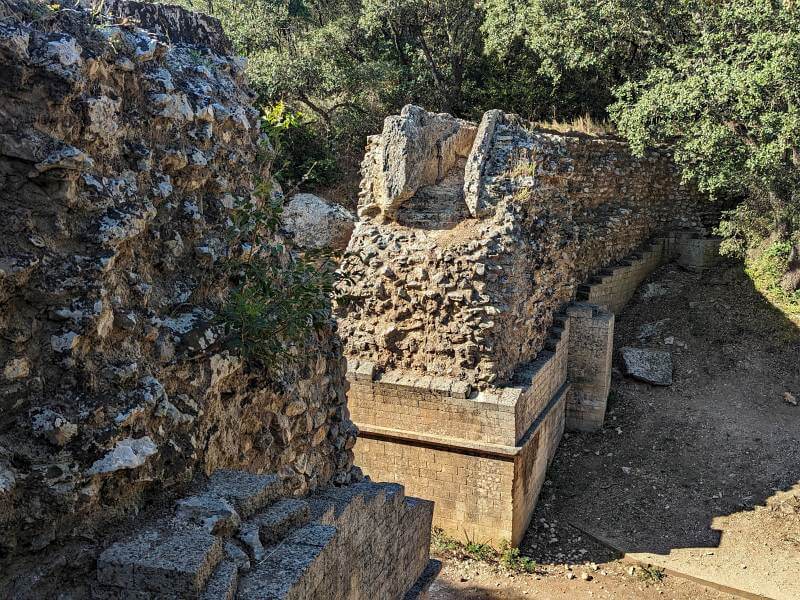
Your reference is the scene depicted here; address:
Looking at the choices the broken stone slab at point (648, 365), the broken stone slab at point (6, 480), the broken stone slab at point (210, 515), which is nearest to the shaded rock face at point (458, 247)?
the broken stone slab at point (648, 365)

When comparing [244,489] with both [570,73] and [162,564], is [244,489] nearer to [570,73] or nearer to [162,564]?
[162,564]

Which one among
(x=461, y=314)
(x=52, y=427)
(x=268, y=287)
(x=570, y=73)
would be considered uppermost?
(x=570, y=73)

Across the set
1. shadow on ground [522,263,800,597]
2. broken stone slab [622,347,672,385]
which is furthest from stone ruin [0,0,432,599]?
broken stone slab [622,347,672,385]

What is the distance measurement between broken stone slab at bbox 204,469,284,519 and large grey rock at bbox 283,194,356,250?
1036cm

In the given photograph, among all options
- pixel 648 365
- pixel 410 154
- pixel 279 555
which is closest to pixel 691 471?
pixel 648 365

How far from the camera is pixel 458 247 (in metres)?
8.27

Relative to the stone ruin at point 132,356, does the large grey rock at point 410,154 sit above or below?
above

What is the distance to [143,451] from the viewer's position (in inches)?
105

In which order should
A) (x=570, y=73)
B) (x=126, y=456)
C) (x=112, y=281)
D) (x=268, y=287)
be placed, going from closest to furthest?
(x=126, y=456) < (x=112, y=281) < (x=268, y=287) < (x=570, y=73)

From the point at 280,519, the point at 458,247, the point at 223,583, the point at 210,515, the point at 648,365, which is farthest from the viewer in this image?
the point at 648,365

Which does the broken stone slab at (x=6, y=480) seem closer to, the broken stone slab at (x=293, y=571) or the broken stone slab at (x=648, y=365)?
the broken stone slab at (x=293, y=571)

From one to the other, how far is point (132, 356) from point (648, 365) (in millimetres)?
10161

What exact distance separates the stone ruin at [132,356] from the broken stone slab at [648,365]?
27.9ft

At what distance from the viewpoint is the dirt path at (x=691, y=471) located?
7820 millimetres
